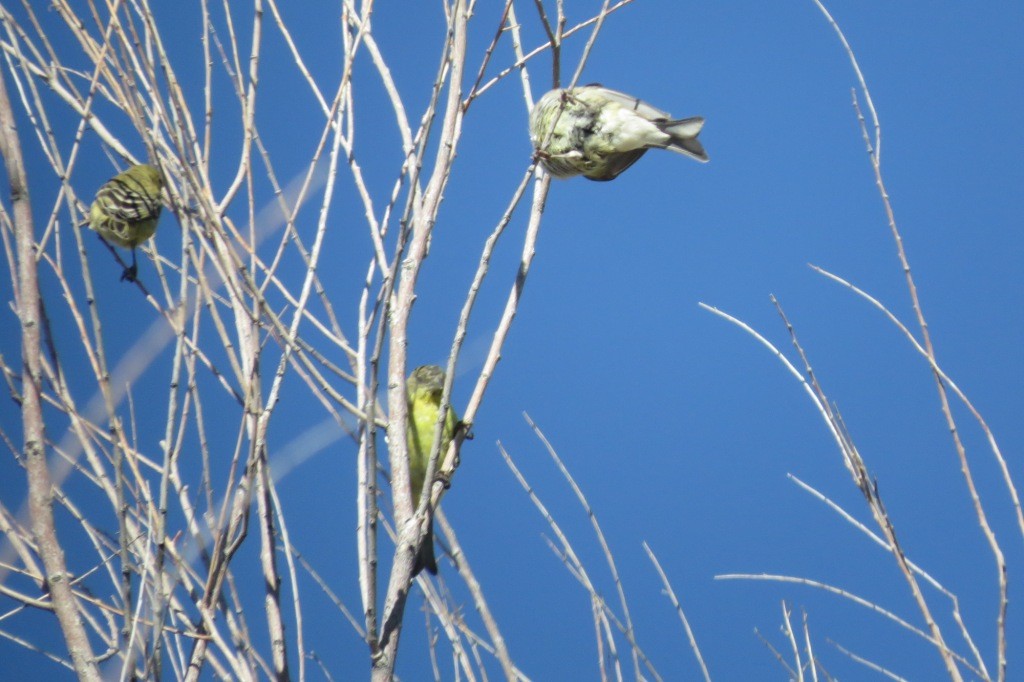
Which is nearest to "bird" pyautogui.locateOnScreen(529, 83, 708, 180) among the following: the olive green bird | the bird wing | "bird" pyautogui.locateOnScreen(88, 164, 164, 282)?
the bird wing

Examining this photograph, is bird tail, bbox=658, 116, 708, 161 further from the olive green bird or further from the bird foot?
A: the bird foot

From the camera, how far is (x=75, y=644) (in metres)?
1.16

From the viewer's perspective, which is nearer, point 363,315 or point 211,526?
point 211,526

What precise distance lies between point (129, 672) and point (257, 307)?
1.64ft

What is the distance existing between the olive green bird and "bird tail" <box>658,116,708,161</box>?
31.3 inches

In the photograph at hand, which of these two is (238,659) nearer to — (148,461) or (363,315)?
(148,461)

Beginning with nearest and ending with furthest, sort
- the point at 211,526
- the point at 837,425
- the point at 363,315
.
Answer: the point at 837,425 → the point at 211,526 → the point at 363,315

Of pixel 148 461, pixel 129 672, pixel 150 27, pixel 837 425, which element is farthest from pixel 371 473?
pixel 150 27

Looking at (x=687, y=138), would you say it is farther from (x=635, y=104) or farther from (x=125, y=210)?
(x=125, y=210)

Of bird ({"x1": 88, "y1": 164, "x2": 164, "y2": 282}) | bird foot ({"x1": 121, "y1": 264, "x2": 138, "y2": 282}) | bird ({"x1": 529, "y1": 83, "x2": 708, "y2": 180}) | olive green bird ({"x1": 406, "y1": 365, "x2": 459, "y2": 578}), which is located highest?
bird ({"x1": 88, "y1": 164, "x2": 164, "y2": 282})

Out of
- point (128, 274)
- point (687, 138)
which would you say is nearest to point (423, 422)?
point (128, 274)

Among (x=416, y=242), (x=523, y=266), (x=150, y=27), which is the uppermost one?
(x=150, y=27)

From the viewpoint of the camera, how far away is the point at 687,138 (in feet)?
6.60

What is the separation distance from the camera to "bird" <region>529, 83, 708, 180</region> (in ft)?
6.11
